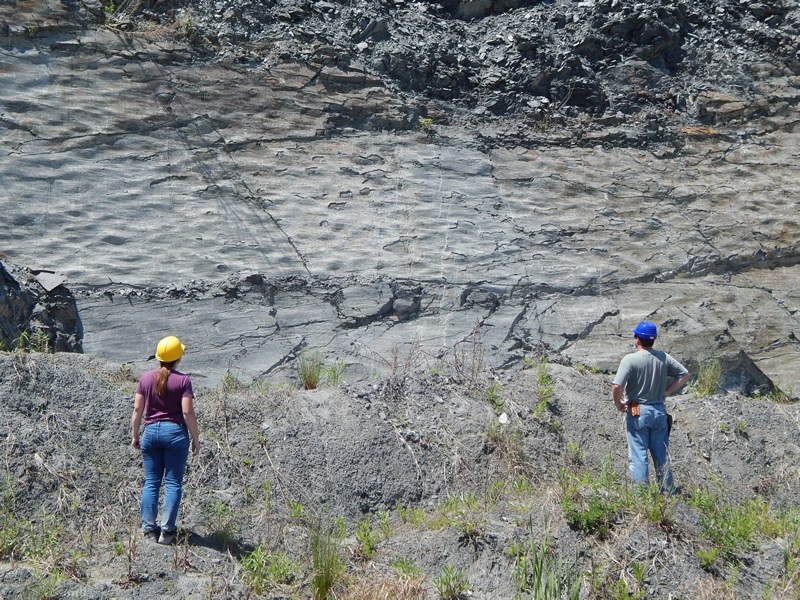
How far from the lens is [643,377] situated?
4969mm

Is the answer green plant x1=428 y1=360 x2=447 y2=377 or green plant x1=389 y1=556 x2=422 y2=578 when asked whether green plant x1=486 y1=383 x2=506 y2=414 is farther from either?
green plant x1=389 y1=556 x2=422 y2=578

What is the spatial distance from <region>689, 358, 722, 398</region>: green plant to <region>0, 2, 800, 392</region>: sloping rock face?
0.21m

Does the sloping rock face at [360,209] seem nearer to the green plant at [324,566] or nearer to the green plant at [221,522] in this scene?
the green plant at [221,522]

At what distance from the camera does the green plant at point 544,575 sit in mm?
3922

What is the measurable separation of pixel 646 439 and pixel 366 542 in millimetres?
1861

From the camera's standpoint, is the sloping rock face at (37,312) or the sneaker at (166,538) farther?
the sloping rock face at (37,312)

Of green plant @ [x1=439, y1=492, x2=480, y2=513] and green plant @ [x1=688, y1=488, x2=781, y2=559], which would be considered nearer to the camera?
green plant @ [x1=688, y1=488, x2=781, y2=559]

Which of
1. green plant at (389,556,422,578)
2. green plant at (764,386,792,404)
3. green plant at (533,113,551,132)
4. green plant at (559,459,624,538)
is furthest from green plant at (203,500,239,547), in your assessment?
green plant at (533,113,551,132)

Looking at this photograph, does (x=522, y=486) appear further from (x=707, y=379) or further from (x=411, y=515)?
(x=707, y=379)

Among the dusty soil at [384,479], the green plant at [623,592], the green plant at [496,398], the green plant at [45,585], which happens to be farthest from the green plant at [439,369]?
the green plant at [45,585]

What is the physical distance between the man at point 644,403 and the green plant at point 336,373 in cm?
222

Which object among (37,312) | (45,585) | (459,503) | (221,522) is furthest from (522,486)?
(37,312)

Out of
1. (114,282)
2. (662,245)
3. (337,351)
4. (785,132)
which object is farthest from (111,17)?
(785,132)

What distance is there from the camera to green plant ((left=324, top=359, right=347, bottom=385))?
6.25 metres
